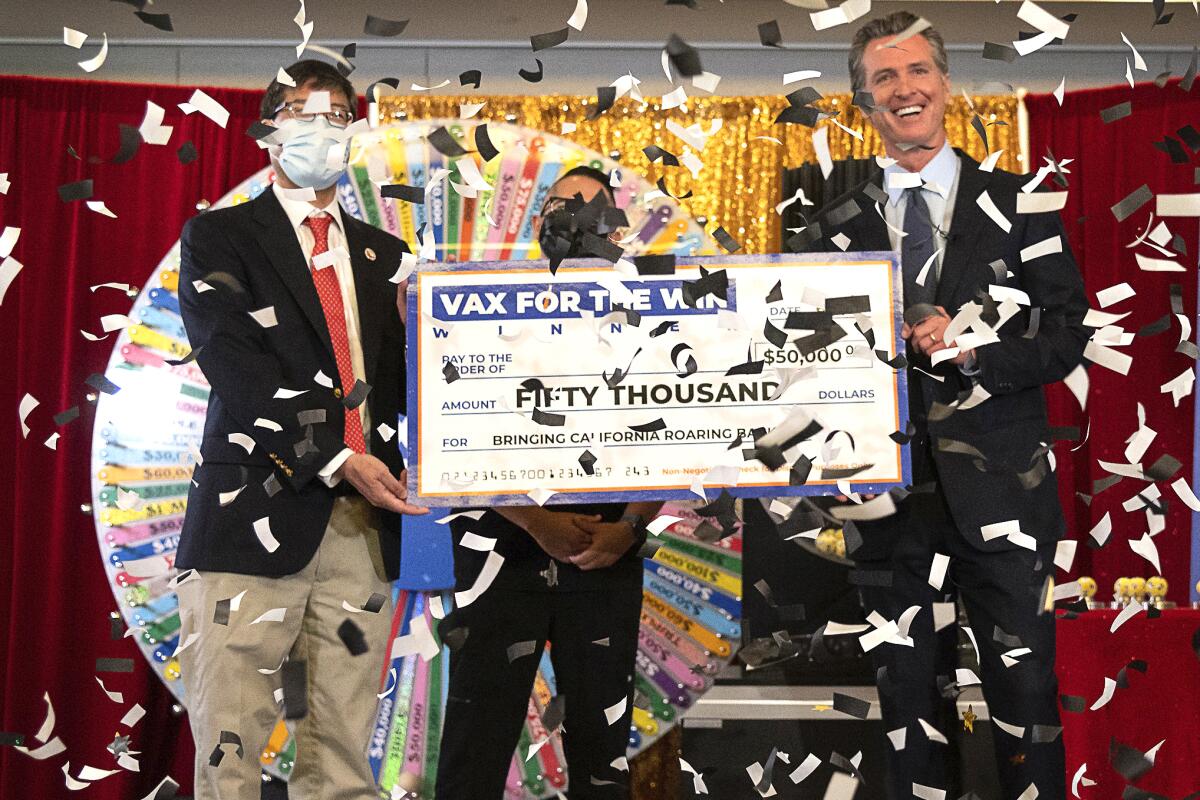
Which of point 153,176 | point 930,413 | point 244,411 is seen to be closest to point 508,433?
point 244,411

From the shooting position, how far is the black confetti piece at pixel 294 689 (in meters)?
1.93

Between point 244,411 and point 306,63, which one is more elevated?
point 306,63

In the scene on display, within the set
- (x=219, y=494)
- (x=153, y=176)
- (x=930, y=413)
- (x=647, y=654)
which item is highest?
(x=153, y=176)

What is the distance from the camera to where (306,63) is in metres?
2.11

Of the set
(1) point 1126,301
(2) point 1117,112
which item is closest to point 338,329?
(2) point 1117,112

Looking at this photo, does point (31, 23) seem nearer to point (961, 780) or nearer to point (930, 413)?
point (930, 413)

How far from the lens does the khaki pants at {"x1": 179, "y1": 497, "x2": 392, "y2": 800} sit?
1937 mm

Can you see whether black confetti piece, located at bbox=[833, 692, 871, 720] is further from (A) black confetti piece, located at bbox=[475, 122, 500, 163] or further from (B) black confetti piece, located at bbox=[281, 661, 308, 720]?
(A) black confetti piece, located at bbox=[475, 122, 500, 163]

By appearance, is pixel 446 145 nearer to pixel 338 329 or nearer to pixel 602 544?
pixel 338 329

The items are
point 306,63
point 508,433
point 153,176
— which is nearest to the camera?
point 508,433

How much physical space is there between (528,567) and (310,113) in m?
0.88

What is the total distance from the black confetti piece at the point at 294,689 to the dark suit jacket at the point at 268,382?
17 cm

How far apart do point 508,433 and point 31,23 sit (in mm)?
2787

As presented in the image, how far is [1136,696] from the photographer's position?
2430 millimetres
